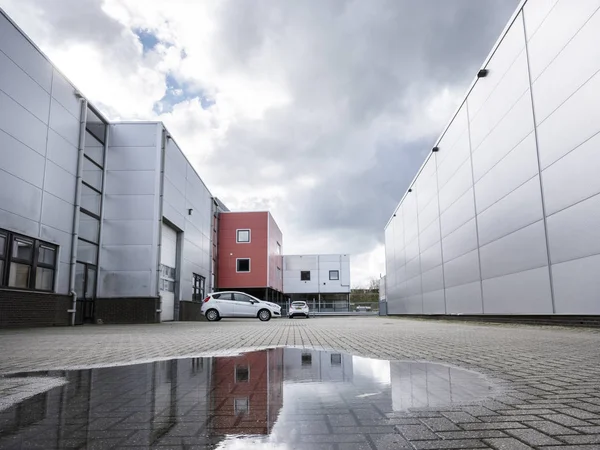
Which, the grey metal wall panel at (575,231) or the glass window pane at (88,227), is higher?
the glass window pane at (88,227)

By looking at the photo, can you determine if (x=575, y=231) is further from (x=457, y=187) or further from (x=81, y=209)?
(x=81, y=209)

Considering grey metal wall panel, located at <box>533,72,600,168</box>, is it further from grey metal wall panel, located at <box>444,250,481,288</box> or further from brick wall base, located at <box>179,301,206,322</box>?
brick wall base, located at <box>179,301,206,322</box>

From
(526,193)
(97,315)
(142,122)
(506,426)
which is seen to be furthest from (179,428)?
(142,122)

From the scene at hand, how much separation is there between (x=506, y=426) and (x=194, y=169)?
29.8 meters

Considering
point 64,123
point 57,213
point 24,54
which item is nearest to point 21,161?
point 57,213

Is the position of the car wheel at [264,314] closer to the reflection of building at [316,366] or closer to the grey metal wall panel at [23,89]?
the grey metal wall panel at [23,89]

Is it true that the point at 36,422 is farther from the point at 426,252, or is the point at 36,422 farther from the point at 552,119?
the point at 426,252

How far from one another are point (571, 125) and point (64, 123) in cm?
1680

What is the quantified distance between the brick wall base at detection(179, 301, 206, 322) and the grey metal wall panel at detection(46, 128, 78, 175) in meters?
11.3

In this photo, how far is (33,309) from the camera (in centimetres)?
1580

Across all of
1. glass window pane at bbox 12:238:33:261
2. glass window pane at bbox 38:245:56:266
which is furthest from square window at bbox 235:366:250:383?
glass window pane at bbox 38:245:56:266

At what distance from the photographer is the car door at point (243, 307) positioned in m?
26.9

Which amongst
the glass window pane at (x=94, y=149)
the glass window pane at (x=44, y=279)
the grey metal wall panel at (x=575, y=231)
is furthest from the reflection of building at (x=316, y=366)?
the glass window pane at (x=94, y=149)

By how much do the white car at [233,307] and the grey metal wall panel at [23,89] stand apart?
13168 mm
